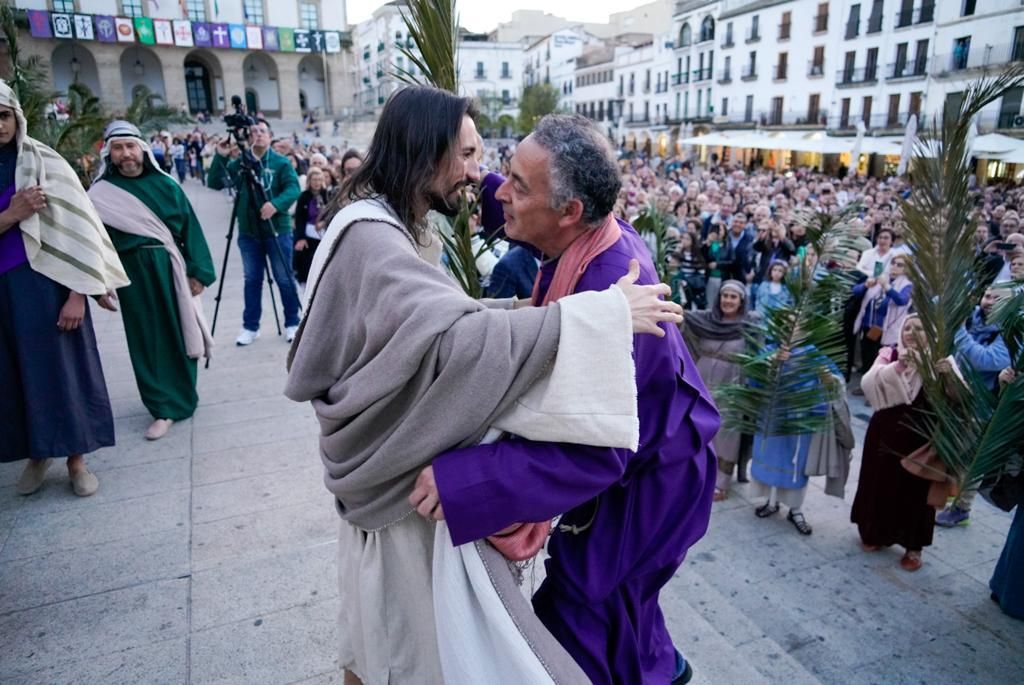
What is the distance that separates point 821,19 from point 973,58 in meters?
11.5

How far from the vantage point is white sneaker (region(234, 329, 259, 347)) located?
616 cm

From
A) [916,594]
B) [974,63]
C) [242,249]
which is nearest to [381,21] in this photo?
[974,63]

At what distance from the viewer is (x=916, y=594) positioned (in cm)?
386

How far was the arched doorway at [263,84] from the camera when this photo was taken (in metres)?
46.9

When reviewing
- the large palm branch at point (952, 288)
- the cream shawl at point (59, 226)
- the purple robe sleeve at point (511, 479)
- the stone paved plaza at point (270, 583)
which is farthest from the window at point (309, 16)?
the purple robe sleeve at point (511, 479)

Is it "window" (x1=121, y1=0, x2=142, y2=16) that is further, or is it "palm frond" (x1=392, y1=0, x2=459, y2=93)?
"window" (x1=121, y1=0, x2=142, y2=16)

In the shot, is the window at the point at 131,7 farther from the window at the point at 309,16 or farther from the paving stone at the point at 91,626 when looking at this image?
the window at the point at 309,16

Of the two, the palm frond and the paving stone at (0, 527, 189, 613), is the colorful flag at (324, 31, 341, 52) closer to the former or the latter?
the palm frond

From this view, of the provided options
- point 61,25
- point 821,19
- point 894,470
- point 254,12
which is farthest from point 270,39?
point 894,470

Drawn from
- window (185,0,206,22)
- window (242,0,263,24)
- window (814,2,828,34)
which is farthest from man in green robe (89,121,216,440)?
window (242,0,263,24)

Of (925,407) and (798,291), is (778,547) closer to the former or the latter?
(925,407)

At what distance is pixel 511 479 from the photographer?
4.10ft

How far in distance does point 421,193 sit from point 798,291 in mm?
3401

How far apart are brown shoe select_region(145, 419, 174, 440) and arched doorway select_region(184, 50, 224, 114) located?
47.8 m
